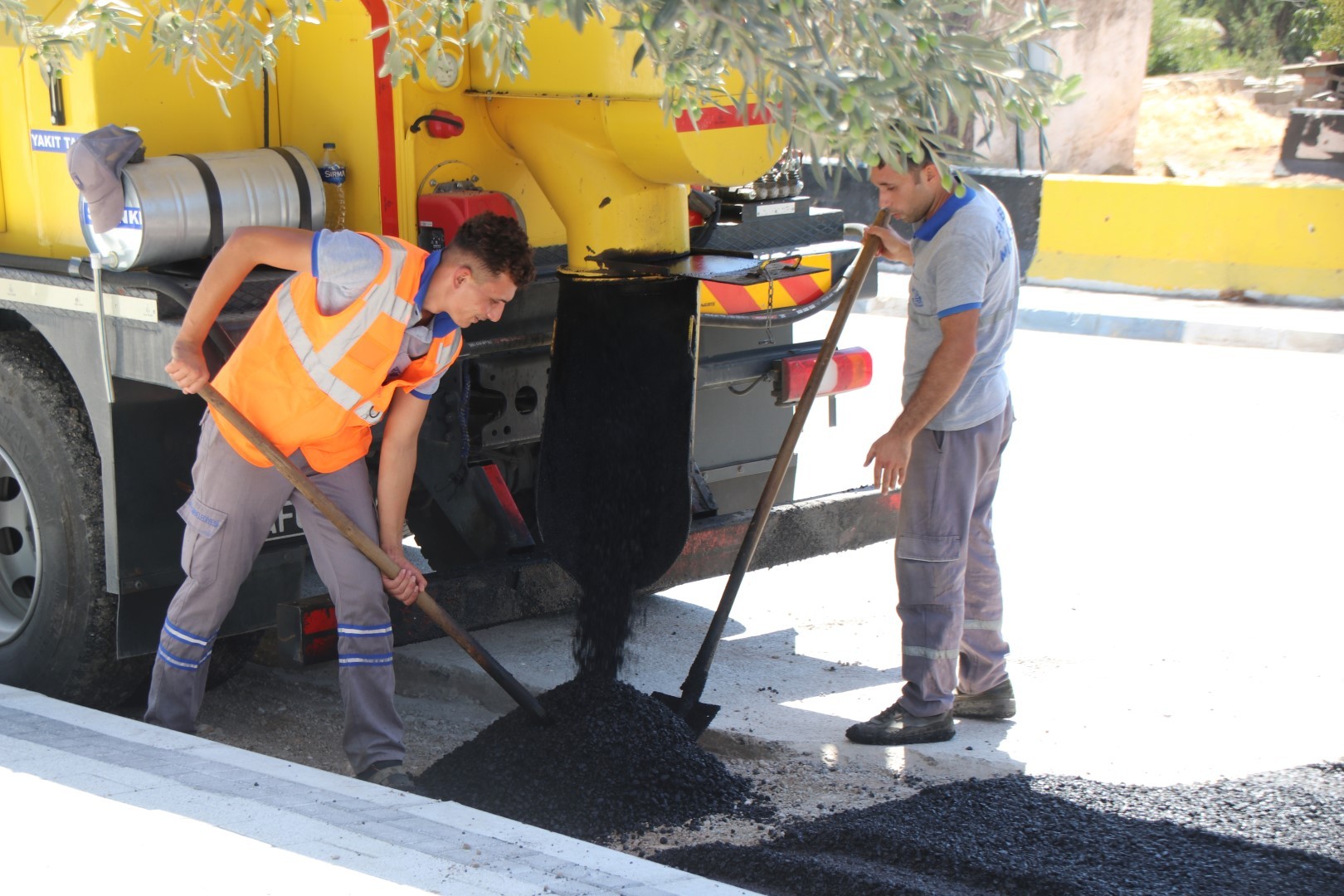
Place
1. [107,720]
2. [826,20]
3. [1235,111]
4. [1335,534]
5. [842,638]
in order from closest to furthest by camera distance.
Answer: [826,20] → [107,720] → [842,638] → [1335,534] → [1235,111]

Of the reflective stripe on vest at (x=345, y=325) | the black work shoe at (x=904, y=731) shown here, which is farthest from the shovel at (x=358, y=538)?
the black work shoe at (x=904, y=731)

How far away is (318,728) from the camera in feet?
13.6

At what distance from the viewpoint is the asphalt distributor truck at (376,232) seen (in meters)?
3.61

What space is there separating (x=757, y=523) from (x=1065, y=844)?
131 cm

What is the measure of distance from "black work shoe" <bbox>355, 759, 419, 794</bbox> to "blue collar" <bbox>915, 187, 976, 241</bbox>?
1.88 metres

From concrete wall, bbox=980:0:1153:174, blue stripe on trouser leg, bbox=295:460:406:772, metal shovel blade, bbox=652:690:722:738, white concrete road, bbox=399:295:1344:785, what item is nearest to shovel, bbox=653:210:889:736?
metal shovel blade, bbox=652:690:722:738

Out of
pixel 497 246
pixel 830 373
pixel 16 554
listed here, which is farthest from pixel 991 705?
pixel 16 554

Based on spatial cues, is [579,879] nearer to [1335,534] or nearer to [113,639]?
[113,639]

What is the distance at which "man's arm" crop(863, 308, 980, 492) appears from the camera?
11.9 feet

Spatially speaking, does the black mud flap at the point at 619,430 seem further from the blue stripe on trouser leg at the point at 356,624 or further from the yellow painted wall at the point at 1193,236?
the yellow painted wall at the point at 1193,236

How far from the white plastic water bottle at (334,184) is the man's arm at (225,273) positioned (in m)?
0.61

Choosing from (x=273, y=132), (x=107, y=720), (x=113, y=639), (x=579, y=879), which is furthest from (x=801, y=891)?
(x=273, y=132)

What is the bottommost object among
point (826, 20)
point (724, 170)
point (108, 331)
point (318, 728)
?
point (318, 728)

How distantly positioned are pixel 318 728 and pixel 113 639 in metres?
0.62
